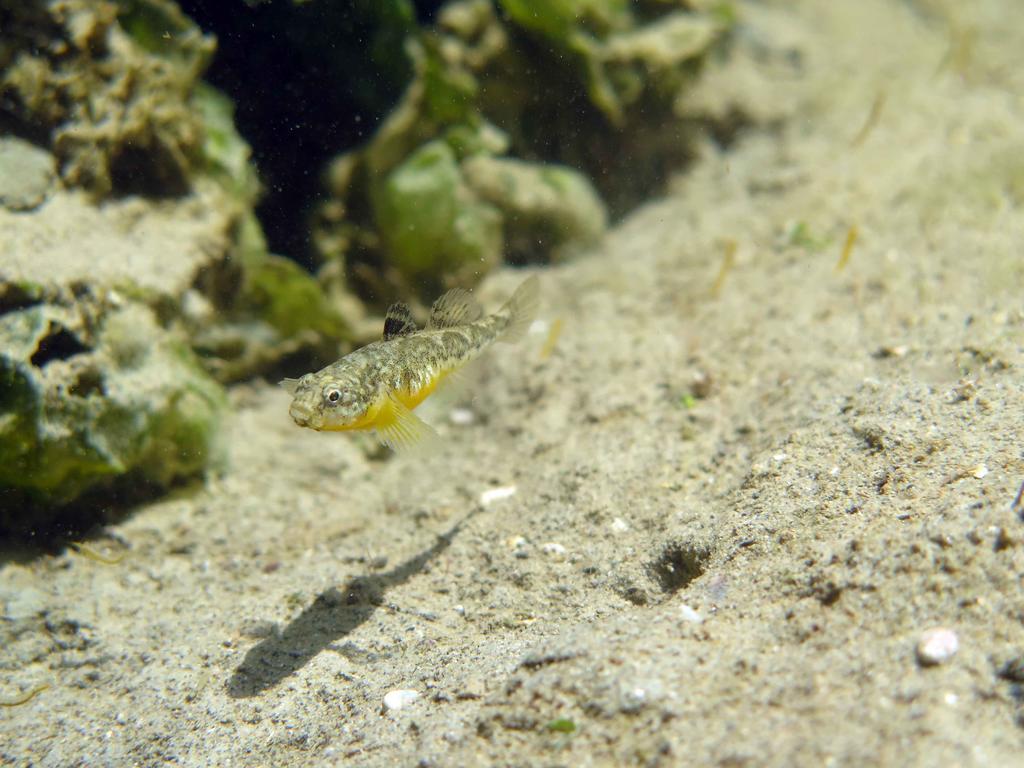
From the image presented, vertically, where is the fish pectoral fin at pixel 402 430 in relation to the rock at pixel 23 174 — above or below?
below

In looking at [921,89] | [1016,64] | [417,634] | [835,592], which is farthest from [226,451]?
[1016,64]

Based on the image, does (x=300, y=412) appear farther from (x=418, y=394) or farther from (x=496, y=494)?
(x=496, y=494)

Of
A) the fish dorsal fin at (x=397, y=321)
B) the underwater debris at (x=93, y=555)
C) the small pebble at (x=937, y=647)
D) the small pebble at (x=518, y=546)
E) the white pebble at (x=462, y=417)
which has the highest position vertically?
the fish dorsal fin at (x=397, y=321)

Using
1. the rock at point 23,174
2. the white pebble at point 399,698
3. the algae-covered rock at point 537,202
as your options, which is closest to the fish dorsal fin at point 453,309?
the white pebble at point 399,698

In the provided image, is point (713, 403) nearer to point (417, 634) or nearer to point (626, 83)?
point (417, 634)

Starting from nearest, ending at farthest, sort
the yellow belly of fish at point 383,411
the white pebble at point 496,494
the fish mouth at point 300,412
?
the fish mouth at point 300,412
the yellow belly of fish at point 383,411
the white pebble at point 496,494

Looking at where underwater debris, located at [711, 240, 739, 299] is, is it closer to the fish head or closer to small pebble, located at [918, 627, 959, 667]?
the fish head

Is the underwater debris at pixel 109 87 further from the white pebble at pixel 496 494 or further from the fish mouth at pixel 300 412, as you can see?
the white pebble at pixel 496 494
